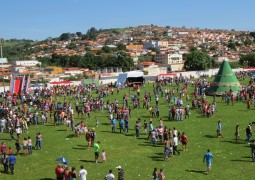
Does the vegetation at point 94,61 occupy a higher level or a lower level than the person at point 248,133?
higher

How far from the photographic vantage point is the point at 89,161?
1620 centimetres

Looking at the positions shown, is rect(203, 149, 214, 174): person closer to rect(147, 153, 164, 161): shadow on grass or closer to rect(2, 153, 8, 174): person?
rect(147, 153, 164, 161): shadow on grass

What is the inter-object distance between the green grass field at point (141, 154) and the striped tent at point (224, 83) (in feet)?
29.8

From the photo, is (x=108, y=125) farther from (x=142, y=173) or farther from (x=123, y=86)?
(x=123, y=86)

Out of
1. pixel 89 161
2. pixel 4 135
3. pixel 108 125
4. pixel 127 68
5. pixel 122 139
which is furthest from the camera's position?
pixel 127 68

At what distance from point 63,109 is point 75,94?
390 inches

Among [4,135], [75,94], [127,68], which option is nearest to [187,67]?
[127,68]

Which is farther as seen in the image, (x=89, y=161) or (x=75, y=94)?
(x=75, y=94)

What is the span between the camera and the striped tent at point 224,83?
108 ft

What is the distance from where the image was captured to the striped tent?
108 feet

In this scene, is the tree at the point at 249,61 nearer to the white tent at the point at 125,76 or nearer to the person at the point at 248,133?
the white tent at the point at 125,76

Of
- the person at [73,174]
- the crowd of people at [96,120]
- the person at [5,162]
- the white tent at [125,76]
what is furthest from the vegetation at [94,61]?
the person at [73,174]

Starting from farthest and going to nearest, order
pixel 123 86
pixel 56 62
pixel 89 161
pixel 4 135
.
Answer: pixel 56 62
pixel 123 86
pixel 4 135
pixel 89 161

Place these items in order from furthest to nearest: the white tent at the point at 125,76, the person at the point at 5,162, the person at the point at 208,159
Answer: the white tent at the point at 125,76 → the person at the point at 5,162 → the person at the point at 208,159
